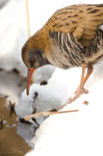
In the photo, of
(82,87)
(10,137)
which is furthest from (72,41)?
(10,137)

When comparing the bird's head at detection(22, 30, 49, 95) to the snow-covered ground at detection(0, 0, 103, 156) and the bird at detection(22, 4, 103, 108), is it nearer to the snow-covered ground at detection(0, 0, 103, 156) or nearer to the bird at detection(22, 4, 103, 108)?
the bird at detection(22, 4, 103, 108)

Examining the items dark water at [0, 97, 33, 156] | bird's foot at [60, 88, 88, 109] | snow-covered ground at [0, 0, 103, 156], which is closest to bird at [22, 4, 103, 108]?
bird's foot at [60, 88, 88, 109]

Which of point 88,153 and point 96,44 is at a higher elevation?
point 96,44

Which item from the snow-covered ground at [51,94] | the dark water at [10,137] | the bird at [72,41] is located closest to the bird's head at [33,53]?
the bird at [72,41]

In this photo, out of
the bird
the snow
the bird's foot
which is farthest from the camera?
the bird's foot

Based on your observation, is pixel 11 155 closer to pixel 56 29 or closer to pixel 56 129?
pixel 56 129

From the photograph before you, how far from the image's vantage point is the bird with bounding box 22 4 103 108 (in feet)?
9.02

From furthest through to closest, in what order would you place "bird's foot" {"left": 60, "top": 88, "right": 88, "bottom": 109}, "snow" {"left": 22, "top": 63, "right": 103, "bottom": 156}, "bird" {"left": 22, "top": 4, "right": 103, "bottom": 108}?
"bird's foot" {"left": 60, "top": 88, "right": 88, "bottom": 109}
"bird" {"left": 22, "top": 4, "right": 103, "bottom": 108}
"snow" {"left": 22, "top": 63, "right": 103, "bottom": 156}

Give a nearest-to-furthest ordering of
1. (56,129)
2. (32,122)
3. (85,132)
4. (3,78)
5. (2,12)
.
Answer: (85,132) < (56,129) < (32,122) < (3,78) < (2,12)

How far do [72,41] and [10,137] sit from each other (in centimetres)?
86

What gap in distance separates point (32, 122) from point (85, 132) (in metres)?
0.75

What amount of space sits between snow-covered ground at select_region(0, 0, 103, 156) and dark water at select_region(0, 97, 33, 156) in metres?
0.09

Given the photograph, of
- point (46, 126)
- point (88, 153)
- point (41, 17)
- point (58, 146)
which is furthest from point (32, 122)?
point (41, 17)

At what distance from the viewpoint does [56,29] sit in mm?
2850
